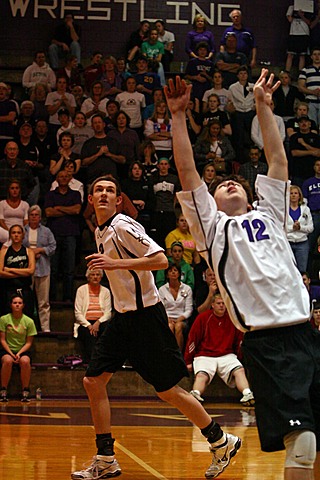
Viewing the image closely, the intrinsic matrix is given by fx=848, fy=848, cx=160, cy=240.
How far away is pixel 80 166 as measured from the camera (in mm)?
15008

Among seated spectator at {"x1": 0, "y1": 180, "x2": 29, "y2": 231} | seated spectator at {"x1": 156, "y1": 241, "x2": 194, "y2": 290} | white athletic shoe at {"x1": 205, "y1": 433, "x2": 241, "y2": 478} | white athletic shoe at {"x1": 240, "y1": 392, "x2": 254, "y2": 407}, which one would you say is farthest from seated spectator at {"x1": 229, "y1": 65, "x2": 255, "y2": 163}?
white athletic shoe at {"x1": 205, "y1": 433, "x2": 241, "y2": 478}

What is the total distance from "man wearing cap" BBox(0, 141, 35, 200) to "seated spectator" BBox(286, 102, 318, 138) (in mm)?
5351

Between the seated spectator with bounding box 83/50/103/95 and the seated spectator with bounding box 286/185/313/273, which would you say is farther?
the seated spectator with bounding box 83/50/103/95

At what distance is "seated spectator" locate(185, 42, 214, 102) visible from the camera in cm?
1753

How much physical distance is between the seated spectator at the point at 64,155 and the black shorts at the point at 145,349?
8377mm

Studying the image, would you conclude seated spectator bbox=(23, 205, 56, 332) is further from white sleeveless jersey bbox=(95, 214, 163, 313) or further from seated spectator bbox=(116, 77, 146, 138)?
white sleeveless jersey bbox=(95, 214, 163, 313)

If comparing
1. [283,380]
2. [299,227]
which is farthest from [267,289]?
[299,227]

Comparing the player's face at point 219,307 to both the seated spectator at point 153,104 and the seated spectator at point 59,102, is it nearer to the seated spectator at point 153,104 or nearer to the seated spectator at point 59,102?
the seated spectator at point 153,104

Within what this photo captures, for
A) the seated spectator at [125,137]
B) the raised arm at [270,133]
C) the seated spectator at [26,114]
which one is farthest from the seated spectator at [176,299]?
the raised arm at [270,133]

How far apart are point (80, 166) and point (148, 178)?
135 centimetres

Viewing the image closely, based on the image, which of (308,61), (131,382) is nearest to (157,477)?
(131,382)

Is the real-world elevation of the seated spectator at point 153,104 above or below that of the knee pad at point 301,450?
below

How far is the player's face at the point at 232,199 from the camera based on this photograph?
4.59 m

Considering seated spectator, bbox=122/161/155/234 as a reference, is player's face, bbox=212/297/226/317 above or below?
below
